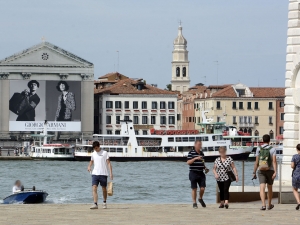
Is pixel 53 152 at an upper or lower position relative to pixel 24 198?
lower

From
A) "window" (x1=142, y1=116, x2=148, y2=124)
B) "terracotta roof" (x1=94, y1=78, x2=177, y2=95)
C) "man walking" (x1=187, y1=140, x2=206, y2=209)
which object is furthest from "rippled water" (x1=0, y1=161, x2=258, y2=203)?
"window" (x1=142, y1=116, x2=148, y2=124)

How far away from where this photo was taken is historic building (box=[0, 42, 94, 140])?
98375 millimetres

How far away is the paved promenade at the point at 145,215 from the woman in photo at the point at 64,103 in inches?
3222

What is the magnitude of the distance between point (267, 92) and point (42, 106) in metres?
23.0

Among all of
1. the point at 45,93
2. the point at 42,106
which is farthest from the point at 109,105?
the point at 42,106

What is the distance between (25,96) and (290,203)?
3210 inches

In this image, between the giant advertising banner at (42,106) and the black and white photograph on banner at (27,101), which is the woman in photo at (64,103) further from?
the black and white photograph on banner at (27,101)

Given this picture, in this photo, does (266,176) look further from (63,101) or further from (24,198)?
(63,101)

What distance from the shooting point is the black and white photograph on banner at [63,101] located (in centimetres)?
9850

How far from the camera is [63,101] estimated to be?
9894 centimetres

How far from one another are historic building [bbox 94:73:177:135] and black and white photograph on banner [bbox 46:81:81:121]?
590 centimetres

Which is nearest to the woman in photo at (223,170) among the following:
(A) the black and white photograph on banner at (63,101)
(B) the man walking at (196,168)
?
(B) the man walking at (196,168)

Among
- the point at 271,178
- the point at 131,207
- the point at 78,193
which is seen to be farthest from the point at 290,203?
the point at 78,193

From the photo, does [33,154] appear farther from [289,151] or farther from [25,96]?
[289,151]
